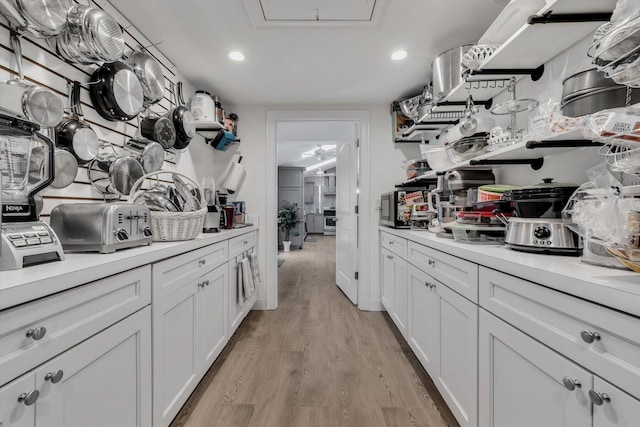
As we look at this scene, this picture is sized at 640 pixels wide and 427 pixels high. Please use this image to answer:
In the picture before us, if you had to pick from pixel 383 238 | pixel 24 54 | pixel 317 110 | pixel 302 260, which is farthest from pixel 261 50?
pixel 302 260

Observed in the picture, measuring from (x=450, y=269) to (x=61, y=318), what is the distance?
1.47 metres

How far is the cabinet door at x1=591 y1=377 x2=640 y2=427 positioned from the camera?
1.94ft

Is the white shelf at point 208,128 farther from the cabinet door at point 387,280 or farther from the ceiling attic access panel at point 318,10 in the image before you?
the cabinet door at point 387,280

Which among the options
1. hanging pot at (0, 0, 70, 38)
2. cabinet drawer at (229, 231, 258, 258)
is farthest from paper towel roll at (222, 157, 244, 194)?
hanging pot at (0, 0, 70, 38)

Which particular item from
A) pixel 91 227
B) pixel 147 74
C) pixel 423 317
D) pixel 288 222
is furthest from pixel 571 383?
pixel 288 222

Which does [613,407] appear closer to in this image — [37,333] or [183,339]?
[37,333]

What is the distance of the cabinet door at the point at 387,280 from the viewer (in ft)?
8.60

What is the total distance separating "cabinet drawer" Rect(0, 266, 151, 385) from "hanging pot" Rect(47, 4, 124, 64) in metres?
1.06

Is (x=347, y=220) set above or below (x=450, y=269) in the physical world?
above

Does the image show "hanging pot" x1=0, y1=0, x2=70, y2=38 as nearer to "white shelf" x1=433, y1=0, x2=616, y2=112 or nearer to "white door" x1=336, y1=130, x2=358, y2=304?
"white shelf" x1=433, y1=0, x2=616, y2=112

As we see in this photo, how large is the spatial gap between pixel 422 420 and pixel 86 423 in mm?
1426

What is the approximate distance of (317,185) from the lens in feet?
40.3

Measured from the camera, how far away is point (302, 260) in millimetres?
6035

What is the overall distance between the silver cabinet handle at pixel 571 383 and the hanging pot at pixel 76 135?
197 cm
